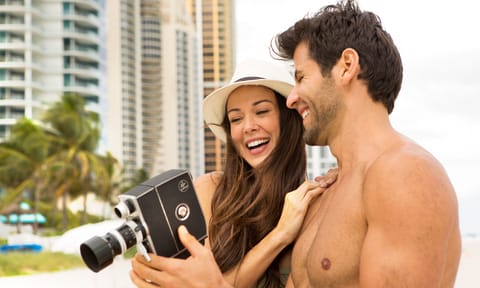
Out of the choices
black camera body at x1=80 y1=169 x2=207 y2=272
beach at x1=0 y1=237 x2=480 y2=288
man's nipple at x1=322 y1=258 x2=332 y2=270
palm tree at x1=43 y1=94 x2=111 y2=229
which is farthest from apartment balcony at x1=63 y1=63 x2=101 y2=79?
man's nipple at x1=322 y1=258 x2=332 y2=270

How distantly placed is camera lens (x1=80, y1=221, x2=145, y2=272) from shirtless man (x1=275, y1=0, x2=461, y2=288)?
0.41 meters

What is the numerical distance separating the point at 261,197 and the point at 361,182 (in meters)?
0.84

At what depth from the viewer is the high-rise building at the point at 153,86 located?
184 feet

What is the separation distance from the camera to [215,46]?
224 ft

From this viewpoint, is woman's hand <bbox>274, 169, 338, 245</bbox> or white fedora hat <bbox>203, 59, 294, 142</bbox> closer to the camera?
woman's hand <bbox>274, 169, 338, 245</bbox>

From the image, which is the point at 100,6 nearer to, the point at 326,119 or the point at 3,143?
the point at 3,143

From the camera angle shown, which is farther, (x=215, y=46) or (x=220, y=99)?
(x=215, y=46)

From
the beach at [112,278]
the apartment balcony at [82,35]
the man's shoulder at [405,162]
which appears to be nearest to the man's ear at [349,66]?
the man's shoulder at [405,162]

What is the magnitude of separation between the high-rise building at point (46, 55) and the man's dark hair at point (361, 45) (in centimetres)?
4400

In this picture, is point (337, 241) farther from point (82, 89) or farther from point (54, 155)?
point (82, 89)

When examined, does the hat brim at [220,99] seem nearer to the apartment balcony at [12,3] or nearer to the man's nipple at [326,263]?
the man's nipple at [326,263]

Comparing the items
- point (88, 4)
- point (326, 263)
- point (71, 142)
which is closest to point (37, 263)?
point (71, 142)

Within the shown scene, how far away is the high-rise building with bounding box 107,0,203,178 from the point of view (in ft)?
184

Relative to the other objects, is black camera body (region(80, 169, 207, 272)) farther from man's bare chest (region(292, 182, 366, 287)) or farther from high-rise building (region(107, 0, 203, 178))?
high-rise building (region(107, 0, 203, 178))
